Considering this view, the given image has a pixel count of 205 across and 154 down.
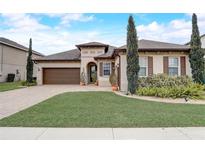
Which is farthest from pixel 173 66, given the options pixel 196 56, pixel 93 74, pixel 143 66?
pixel 93 74

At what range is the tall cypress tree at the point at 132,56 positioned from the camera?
14766mm

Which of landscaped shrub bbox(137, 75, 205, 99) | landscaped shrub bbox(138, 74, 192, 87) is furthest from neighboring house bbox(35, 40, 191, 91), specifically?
landscaped shrub bbox(137, 75, 205, 99)

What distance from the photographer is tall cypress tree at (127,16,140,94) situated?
14.8 metres

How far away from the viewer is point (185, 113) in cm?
807

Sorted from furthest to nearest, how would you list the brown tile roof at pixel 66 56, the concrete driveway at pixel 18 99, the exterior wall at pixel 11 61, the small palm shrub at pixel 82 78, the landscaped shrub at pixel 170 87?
the exterior wall at pixel 11 61
the brown tile roof at pixel 66 56
the small palm shrub at pixel 82 78
the landscaped shrub at pixel 170 87
the concrete driveway at pixel 18 99

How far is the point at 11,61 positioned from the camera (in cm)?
3331

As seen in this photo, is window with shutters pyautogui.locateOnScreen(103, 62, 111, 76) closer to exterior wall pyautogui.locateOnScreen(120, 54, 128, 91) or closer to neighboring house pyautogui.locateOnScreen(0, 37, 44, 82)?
exterior wall pyautogui.locateOnScreen(120, 54, 128, 91)

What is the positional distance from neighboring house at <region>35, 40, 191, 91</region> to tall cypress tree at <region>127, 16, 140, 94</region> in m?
1.54

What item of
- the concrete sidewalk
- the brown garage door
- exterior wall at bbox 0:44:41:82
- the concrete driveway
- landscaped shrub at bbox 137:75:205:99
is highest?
exterior wall at bbox 0:44:41:82

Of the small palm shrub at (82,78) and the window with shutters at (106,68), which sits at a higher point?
the window with shutters at (106,68)

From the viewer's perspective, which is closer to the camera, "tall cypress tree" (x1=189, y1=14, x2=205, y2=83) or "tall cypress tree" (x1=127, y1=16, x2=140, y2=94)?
"tall cypress tree" (x1=127, y1=16, x2=140, y2=94)

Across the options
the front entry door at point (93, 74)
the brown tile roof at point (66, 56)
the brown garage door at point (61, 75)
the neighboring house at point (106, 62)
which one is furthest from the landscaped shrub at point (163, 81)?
the front entry door at point (93, 74)

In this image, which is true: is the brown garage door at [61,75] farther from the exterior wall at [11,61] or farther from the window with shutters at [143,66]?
the window with shutters at [143,66]

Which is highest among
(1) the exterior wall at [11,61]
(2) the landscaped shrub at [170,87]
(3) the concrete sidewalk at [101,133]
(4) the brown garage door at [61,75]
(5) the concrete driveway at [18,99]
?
(1) the exterior wall at [11,61]
